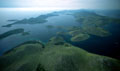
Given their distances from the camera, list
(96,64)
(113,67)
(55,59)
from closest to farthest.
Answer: (113,67), (96,64), (55,59)

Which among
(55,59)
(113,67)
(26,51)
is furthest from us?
(26,51)

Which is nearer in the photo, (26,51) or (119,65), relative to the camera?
(119,65)

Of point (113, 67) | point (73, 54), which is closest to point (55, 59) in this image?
point (73, 54)

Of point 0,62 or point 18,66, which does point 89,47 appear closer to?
point 18,66

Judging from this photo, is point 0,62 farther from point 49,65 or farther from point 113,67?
point 113,67

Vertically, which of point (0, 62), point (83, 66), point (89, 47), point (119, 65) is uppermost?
point (119, 65)

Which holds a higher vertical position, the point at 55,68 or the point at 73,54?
the point at 73,54

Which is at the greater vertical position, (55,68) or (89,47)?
(55,68)

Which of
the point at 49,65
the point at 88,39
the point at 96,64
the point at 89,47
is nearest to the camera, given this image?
the point at 96,64

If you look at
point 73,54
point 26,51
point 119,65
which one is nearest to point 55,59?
point 73,54
